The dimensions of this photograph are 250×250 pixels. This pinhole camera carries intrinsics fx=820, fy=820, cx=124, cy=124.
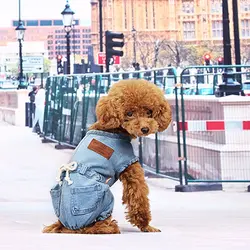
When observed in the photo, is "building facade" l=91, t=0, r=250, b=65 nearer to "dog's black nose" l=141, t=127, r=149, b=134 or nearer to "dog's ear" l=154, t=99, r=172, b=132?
"dog's ear" l=154, t=99, r=172, b=132

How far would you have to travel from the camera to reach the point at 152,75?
12.6 meters

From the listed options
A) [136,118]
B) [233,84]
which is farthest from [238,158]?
[136,118]

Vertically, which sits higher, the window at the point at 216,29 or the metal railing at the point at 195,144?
the window at the point at 216,29

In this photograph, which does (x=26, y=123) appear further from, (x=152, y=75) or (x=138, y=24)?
(x=138, y=24)

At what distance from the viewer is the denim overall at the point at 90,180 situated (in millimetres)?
5895

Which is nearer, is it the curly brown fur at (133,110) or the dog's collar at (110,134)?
the curly brown fur at (133,110)

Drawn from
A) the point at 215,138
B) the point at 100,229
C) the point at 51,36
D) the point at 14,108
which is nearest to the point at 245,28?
the point at 14,108

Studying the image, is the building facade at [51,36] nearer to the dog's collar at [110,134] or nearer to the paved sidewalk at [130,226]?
the paved sidewalk at [130,226]

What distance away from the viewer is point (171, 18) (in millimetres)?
111438

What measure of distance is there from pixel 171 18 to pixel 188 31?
2946 millimetres

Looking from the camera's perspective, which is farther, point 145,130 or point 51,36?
point 51,36

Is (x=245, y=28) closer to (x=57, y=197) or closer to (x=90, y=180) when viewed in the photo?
(x=57, y=197)

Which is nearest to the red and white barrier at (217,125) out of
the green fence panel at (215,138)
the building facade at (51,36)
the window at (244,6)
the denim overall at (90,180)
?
the green fence panel at (215,138)

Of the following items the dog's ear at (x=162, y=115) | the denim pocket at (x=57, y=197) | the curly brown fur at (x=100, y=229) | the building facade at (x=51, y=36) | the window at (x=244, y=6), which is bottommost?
the curly brown fur at (x=100, y=229)
